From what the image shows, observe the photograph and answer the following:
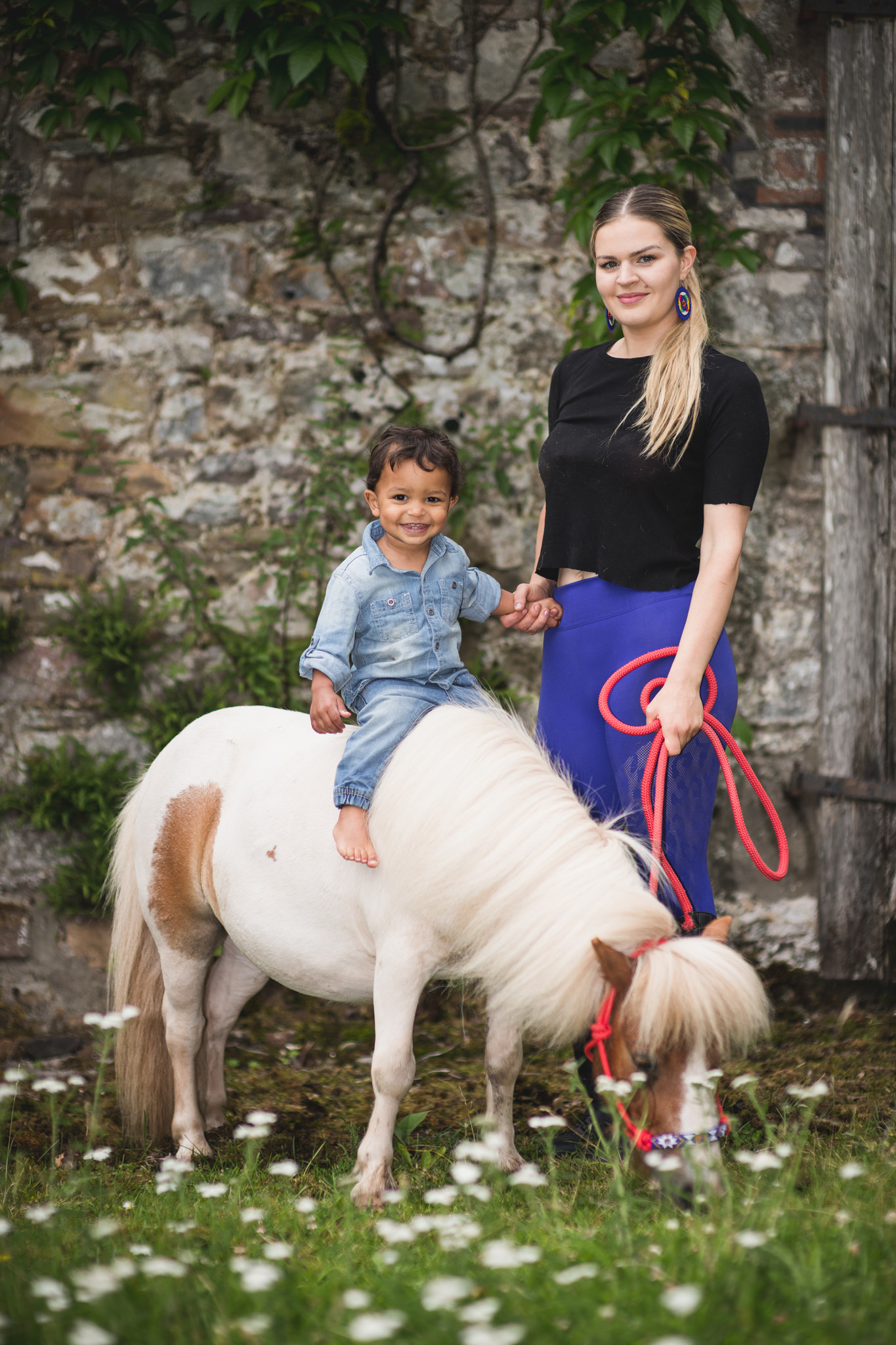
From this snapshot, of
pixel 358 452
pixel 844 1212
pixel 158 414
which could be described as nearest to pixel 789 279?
pixel 358 452

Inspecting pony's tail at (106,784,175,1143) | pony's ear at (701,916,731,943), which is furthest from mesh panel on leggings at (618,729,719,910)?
pony's tail at (106,784,175,1143)

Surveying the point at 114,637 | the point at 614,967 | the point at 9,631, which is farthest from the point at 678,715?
the point at 9,631

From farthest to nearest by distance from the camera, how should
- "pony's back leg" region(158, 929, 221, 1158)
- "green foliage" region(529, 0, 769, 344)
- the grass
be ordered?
"green foliage" region(529, 0, 769, 344), "pony's back leg" region(158, 929, 221, 1158), the grass

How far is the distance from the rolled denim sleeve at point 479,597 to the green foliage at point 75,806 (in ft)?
6.00

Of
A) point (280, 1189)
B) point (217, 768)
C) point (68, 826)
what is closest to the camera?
point (280, 1189)

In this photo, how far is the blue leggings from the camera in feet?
7.42

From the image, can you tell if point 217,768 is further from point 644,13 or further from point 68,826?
point 644,13

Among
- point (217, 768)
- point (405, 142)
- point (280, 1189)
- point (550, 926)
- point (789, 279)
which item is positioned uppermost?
point (405, 142)

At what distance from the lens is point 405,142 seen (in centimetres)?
376

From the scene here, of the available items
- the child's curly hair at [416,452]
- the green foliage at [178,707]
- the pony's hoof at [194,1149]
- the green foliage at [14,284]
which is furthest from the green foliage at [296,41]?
the pony's hoof at [194,1149]

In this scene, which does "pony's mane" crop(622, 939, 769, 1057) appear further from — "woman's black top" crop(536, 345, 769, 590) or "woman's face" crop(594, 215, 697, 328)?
"woman's face" crop(594, 215, 697, 328)

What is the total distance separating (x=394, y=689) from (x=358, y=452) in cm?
176

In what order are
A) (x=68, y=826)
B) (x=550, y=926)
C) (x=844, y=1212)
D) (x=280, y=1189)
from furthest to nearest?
(x=68, y=826) → (x=280, y=1189) → (x=550, y=926) → (x=844, y=1212)

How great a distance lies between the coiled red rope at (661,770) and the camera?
6.81 ft
